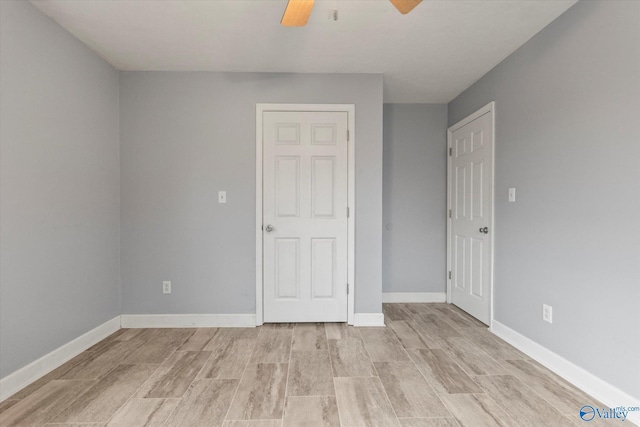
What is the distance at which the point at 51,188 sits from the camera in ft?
6.86

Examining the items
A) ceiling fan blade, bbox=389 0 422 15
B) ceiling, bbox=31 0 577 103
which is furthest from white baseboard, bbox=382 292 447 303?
ceiling fan blade, bbox=389 0 422 15

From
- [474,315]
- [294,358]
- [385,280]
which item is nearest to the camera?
[294,358]

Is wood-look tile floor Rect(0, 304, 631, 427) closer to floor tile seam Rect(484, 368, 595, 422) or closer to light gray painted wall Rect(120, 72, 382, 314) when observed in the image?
floor tile seam Rect(484, 368, 595, 422)

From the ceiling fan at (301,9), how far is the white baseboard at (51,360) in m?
2.58

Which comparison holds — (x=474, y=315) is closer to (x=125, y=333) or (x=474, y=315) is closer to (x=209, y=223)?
(x=209, y=223)

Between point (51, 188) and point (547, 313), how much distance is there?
11.6 feet

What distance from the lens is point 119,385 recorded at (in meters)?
1.90

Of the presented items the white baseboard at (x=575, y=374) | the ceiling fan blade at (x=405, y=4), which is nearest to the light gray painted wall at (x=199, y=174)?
the white baseboard at (x=575, y=374)

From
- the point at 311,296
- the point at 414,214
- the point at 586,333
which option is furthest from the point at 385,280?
the point at 586,333

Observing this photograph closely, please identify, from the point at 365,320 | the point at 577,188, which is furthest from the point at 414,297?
the point at 577,188

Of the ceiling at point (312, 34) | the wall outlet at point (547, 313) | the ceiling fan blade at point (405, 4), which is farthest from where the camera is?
the wall outlet at point (547, 313)

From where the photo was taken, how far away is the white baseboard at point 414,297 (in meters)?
3.70

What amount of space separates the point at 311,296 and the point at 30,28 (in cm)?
281

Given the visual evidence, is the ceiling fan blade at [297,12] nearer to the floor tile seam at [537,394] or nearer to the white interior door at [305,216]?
the white interior door at [305,216]
